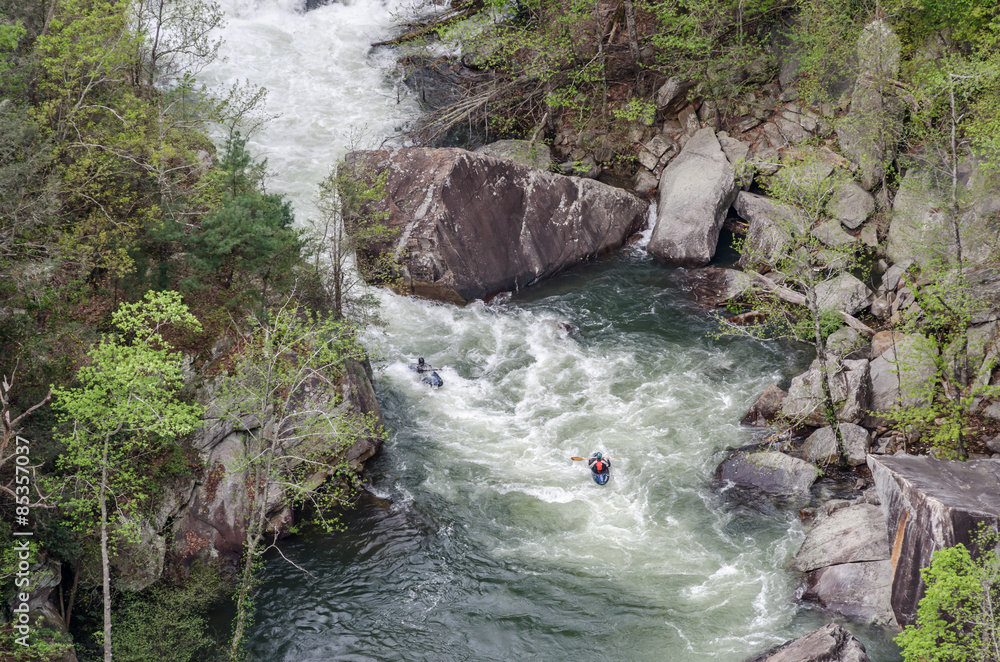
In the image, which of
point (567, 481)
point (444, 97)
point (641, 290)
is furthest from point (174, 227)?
point (444, 97)

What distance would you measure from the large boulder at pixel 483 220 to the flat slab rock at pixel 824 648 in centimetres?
1483

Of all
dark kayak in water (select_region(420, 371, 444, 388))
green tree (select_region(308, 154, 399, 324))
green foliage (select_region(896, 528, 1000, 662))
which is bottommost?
green foliage (select_region(896, 528, 1000, 662))

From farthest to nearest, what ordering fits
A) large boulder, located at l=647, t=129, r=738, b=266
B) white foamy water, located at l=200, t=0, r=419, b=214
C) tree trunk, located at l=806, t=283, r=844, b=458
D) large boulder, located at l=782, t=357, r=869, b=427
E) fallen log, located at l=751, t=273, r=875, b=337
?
white foamy water, located at l=200, t=0, r=419, b=214 → large boulder, located at l=647, t=129, r=738, b=266 → fallen log, located at l=751, t=273, r=875, b=337 → large boulder, located at l=782, t=357, r=869, b=427 → tree trunk, located at l=806, t=283, r=844, b=458

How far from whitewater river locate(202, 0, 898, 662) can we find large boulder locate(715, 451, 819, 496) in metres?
0.56

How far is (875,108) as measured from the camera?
24.7m

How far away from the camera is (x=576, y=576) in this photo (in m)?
15.7

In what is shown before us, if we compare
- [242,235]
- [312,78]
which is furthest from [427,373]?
[312,78]

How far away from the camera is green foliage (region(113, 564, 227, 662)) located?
13.6 m

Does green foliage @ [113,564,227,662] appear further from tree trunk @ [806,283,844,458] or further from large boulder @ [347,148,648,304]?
tree trunk @ [806,283,844,458]

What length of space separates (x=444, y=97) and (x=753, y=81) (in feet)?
41.0

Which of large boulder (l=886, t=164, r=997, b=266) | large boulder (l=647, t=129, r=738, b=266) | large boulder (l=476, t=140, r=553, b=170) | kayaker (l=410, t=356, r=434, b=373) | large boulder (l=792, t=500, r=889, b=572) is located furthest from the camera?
large boulder (l=476, t=140, r=553, b=170)

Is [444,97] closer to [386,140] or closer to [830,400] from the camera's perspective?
[386,140]

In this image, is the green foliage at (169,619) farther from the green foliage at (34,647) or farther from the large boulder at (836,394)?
the large boulder at (836,394)

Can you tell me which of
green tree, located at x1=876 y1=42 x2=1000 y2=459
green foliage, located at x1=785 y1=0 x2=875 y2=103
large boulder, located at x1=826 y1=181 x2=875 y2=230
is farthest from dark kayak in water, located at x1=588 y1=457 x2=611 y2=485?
green foliage, located at x1=785 y1=0 x2=875 y2=103
